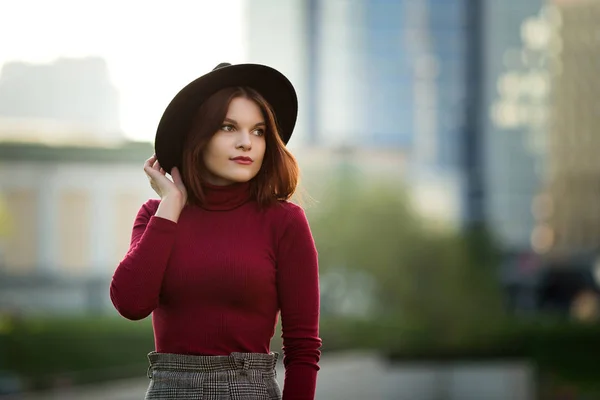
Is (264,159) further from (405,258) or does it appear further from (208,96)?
(405,258)

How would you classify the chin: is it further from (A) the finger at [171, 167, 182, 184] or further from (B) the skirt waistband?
(B) the skirt waistband

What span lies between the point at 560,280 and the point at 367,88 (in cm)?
2533

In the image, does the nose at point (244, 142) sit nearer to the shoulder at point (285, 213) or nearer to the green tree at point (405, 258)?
the shoulder at point (285, 213)

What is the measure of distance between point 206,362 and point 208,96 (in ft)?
2.16

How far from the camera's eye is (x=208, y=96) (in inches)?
117

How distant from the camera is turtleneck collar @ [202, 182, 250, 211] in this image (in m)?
2.97

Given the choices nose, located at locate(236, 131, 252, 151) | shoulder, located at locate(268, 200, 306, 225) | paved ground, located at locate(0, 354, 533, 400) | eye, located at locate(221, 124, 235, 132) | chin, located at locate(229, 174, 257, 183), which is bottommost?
paved ground, located at locate(0, 354, 533, 400)

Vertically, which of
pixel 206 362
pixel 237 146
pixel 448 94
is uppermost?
pixel 448 94

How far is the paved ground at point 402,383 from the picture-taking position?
25.6 metres

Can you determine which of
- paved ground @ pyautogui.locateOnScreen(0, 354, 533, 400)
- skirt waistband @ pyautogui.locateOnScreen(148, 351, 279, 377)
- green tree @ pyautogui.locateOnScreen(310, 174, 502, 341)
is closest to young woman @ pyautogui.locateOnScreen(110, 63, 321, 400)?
skirt waistband @ pyautogui.locateOnScreen(148, 351, 279, 377)

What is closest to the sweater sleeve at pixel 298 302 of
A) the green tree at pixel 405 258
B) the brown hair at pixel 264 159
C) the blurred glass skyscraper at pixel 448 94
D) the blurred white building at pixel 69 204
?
the brown hair at pixel 264 159

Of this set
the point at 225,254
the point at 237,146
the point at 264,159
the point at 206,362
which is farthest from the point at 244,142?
the point at 206,362

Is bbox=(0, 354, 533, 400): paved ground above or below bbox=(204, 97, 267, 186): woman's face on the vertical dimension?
below

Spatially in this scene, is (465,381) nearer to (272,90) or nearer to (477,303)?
(477,303)
